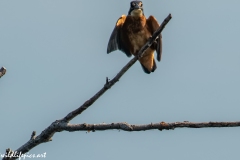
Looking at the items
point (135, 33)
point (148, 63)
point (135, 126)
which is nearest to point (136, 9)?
point (135, 33)

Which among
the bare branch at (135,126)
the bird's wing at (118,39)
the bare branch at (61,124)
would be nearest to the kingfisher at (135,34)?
the bird's wing at (118,39)

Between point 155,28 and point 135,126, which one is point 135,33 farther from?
point 135,126

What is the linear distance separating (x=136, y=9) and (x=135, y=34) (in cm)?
55

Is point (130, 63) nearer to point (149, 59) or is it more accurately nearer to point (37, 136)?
point (37, 136)

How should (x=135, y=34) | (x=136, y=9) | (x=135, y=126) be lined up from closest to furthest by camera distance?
1. (x=135, y=126)
2. (x=135, y=34)
3. (x=136, y=9)

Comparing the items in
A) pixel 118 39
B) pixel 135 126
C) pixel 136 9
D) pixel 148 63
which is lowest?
pixel 135 126

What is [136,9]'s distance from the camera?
9.02 meters

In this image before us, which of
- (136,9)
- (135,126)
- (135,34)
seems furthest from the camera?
(136,9)

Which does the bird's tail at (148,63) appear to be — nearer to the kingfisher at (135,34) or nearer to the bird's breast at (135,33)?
the kingfisher at (135,34)

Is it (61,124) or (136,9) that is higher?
(136,9)

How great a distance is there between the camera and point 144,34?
8.65 m

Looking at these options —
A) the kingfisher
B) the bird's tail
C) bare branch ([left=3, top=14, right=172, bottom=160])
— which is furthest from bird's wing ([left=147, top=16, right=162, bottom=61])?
bare branch ([left=3, top=14, right=172, bottom=160])

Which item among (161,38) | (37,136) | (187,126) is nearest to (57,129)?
(37,136)

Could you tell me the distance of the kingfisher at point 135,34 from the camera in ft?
28.4
